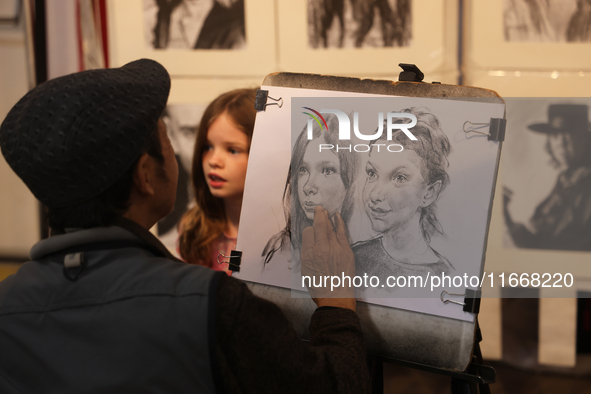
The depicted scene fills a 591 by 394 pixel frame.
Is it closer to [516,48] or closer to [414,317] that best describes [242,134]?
[414,317]

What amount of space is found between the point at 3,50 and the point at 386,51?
5.34ft

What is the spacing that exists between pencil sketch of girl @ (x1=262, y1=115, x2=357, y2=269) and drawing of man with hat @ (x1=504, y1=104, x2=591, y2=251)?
100 centimetres

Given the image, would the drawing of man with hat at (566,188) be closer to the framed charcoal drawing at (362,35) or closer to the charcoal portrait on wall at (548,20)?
the charcoal portrait on wall at (548,20)

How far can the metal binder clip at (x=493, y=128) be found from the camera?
860mm

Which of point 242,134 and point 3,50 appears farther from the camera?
point 3,50

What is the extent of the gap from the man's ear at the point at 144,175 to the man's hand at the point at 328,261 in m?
0.37

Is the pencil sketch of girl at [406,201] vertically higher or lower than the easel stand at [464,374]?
higher

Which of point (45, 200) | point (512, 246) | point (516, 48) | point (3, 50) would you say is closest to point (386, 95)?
point (45, 200)

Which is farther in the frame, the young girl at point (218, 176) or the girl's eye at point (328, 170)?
the young girl at point (218, 176)

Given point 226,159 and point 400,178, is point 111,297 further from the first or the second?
point 226,159

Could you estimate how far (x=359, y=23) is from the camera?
1.59 m

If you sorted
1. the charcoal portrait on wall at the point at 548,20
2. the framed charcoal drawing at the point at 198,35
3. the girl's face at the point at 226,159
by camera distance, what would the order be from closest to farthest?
the girl's face at the point at 226,159
the charcoal portrait on wall at the point at 548,20
the framed charcoal drawing at the point at 198,35

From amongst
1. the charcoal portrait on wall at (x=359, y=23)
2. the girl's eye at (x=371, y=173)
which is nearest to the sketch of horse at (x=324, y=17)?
the charcoal portrait on wall at (x=359, y=23)

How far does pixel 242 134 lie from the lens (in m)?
1.41
